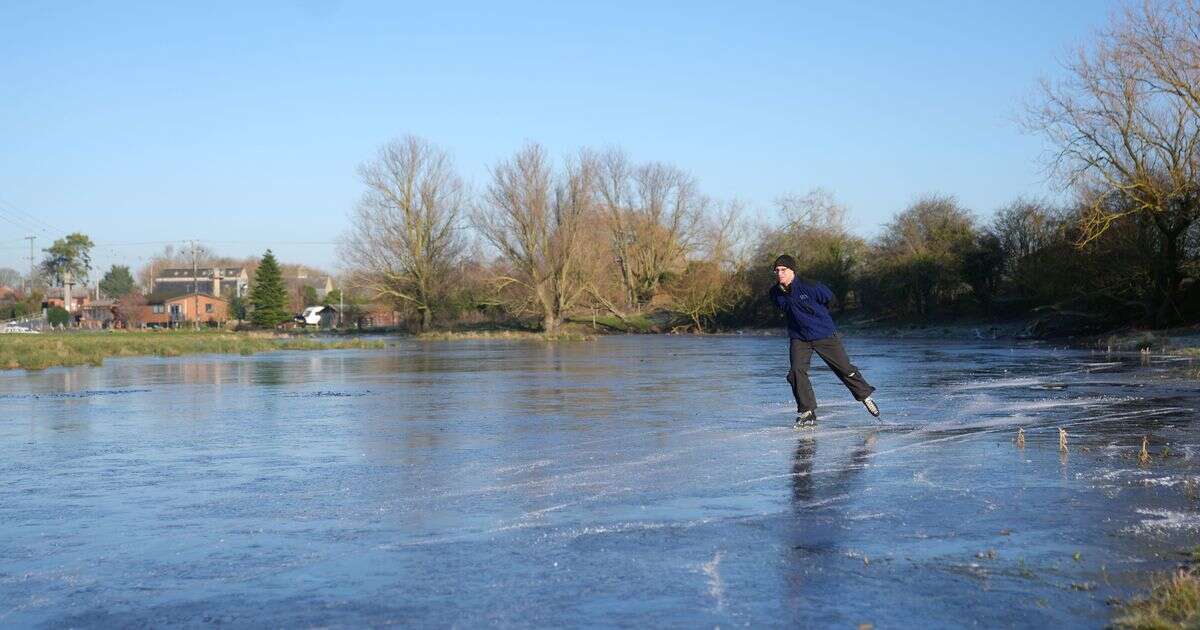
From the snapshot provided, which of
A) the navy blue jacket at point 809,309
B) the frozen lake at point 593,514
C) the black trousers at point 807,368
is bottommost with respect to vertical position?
the frozen lake at point 593,514

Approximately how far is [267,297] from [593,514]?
84.4m

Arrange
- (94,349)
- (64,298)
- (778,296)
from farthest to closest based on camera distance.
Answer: (64,298), (94,349), (778,296)

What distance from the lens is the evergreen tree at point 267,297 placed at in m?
86.4

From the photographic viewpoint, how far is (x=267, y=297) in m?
86.7

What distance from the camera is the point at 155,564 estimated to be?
18.5 feet

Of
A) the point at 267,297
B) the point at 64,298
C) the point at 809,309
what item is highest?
the point at 64,298

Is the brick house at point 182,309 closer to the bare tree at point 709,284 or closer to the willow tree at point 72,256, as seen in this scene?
the willow tree at point 72,256

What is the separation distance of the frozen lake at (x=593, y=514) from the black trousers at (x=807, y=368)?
0.47 meters

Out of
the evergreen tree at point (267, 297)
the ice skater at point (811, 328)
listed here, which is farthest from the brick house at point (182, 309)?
the ice skater at point (811, 328)

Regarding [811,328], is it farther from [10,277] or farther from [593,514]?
[10,277]

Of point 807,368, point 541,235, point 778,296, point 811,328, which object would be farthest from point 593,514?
point 541,235

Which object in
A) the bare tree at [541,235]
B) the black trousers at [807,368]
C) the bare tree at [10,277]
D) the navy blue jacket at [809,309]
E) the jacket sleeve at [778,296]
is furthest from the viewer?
the bare tree at [10,277]

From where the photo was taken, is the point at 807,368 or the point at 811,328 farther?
the point at 811,328

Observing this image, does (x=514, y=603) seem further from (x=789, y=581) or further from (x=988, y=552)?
(x=988, y=552)
